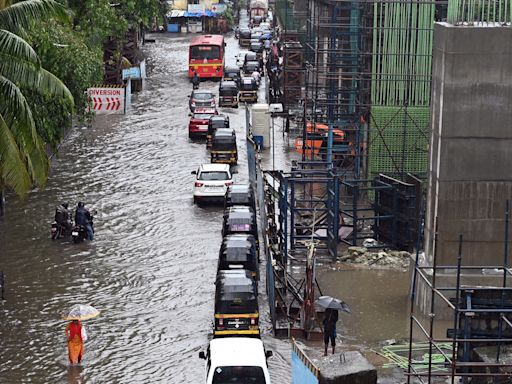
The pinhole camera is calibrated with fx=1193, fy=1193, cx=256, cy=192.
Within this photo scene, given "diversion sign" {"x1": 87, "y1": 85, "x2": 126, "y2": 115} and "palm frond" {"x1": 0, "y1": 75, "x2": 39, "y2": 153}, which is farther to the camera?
"diversion sign" {"x1": 87, "y1": 85, "x2": 126, "y2": 115}

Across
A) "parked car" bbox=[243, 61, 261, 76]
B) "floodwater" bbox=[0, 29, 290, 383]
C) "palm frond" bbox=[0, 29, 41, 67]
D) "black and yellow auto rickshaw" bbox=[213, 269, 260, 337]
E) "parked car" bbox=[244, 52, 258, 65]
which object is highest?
"palm frond" bbox=[0, 29, 41, 67]

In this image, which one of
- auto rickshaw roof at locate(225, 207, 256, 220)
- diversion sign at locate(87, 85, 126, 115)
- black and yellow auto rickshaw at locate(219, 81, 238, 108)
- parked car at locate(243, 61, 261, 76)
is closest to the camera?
auto rickshaw roof at locate(225, 207, 256, 220)

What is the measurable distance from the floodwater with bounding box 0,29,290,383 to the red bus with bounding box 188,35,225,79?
19.2 m

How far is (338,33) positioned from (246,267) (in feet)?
57.1

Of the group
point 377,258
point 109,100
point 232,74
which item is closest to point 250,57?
point 232,74

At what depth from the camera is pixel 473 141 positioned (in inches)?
1120

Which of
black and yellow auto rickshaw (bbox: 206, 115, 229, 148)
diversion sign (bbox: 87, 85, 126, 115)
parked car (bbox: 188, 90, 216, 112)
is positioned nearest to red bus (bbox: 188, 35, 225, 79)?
diversion sign (bbox: 87, 85, 126, 115)

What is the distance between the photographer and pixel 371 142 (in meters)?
41.1

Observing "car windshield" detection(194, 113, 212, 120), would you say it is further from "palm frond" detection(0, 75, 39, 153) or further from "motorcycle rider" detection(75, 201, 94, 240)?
"palm frond" detection(0, 75, 39, 153)

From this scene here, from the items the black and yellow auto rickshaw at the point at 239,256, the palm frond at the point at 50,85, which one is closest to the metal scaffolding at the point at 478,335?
the black and yellow auto rickshaw at the point at 239,256

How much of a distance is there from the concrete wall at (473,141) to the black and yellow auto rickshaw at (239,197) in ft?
32.8

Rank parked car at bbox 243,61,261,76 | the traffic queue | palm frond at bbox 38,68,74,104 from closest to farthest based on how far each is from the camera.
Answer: the traffic queue, palm frond at bbox 38,68,74,104, parked car at bbox 243,61,261,76

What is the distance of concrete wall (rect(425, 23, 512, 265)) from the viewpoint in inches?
1107

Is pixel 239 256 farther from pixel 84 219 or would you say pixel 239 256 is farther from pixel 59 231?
pixel 59 231
